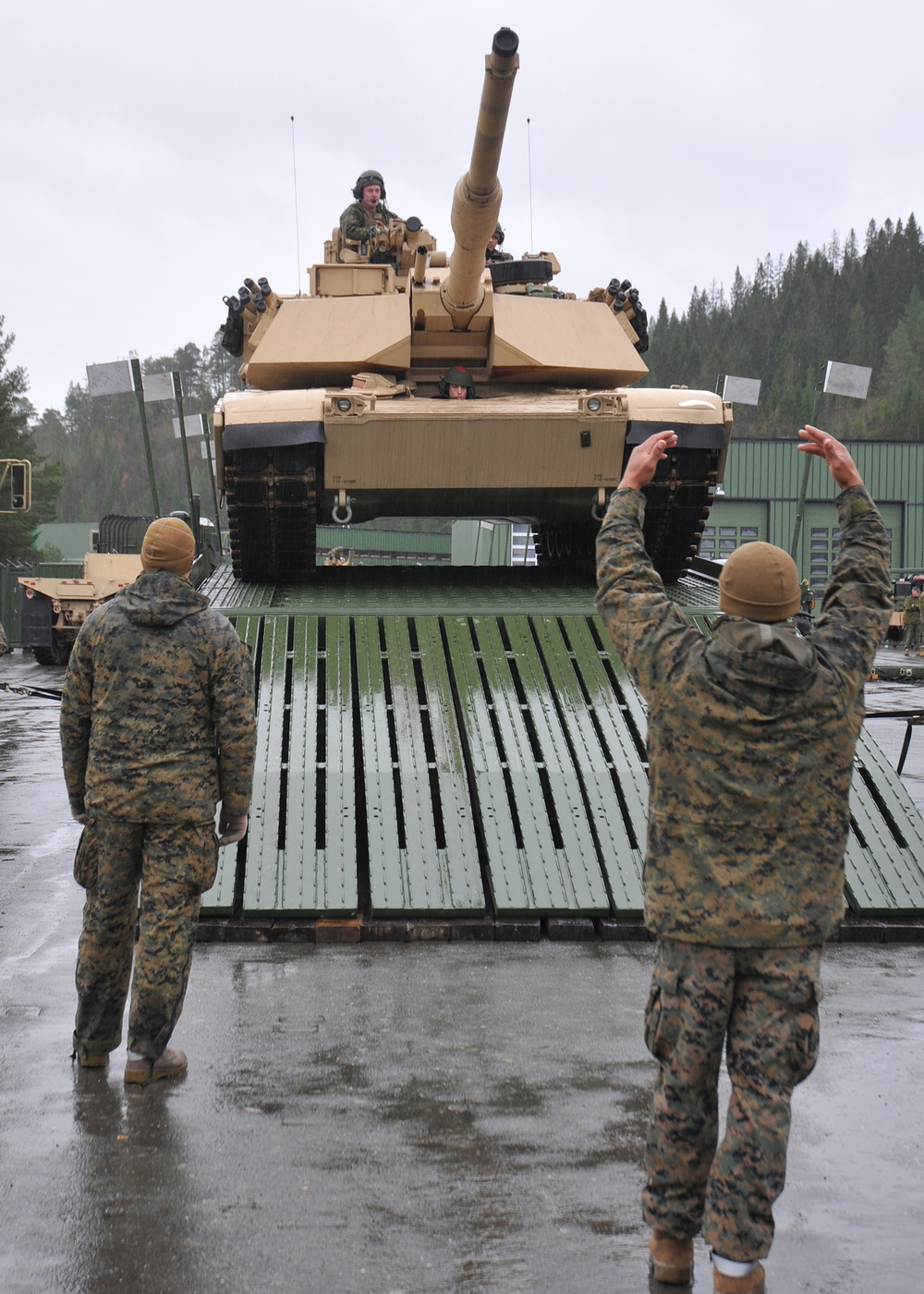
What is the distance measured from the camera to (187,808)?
4148mm

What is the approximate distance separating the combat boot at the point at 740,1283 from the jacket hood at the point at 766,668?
1106mm

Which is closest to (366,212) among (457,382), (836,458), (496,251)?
(496,251)

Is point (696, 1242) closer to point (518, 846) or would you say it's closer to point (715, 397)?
point (518, 846)

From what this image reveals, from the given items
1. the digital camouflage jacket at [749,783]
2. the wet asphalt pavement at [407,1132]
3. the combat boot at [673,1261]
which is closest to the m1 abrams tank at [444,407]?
the wet asphalt pavement at [407,1132]

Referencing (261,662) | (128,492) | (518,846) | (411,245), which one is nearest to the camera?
(518,846)

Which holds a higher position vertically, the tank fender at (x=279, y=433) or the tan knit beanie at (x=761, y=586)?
the tan knit beanie at (x=761, y=586)

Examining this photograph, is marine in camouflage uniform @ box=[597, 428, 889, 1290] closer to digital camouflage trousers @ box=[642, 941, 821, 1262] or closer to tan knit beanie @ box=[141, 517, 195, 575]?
digital camouflage trousers @ box=[642, 941, 821, 1262]

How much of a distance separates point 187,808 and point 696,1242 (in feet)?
6.04

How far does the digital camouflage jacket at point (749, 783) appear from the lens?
2.92 metres

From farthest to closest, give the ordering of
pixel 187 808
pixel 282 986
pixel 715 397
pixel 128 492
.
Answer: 1. pixel 128 492
2. pixel 715 397
3. pixel 282 986
4. pixel 187 808

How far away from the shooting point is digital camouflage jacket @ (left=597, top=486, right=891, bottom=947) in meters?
2.92

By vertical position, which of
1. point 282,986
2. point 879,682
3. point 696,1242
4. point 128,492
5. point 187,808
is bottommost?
point 128,492

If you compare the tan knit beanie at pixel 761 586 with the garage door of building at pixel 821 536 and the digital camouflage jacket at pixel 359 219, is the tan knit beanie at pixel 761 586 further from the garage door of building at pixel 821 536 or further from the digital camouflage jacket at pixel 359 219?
the garage door of building at pixel 821 536

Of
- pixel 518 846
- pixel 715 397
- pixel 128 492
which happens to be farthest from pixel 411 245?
pixel 128 492
